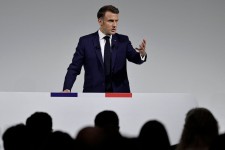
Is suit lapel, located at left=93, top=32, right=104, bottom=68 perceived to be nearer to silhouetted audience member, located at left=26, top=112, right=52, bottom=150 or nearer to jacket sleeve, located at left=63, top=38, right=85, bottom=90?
jacket sleeve, located at left=63, top=38, right=85, bottom=90

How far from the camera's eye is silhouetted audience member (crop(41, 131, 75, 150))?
170 cm

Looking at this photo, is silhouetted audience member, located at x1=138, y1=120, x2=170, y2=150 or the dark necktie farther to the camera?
the dark necktie

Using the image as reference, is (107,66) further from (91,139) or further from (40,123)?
(91,139)

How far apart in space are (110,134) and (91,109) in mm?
1808

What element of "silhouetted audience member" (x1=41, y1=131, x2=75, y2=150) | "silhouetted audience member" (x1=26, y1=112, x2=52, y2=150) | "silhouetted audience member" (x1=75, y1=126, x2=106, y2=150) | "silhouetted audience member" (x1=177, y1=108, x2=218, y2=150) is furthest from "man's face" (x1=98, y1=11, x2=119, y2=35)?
"silhouetted audience member" (x1=75, y1=126, x2=106, y2=150)

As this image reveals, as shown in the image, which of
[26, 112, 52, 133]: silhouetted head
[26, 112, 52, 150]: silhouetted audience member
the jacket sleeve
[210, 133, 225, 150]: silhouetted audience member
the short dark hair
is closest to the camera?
[210, 133, 225, 150]: silhouetted audience member

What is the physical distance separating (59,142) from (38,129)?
0.46 m

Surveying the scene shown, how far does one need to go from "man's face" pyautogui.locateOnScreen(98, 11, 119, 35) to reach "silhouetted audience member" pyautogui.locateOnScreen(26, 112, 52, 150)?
1915 millimetres

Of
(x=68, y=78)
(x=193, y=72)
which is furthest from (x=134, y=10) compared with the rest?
(x=68, y=78)

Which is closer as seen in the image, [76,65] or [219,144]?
[219,144]

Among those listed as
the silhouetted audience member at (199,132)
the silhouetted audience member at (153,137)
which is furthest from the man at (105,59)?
the silhouetted audience member at (153,137)

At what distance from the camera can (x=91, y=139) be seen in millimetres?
1569

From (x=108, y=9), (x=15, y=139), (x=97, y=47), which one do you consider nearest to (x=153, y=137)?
(x=15, y=139)

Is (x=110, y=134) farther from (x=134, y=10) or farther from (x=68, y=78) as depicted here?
(x=134, y=10)
